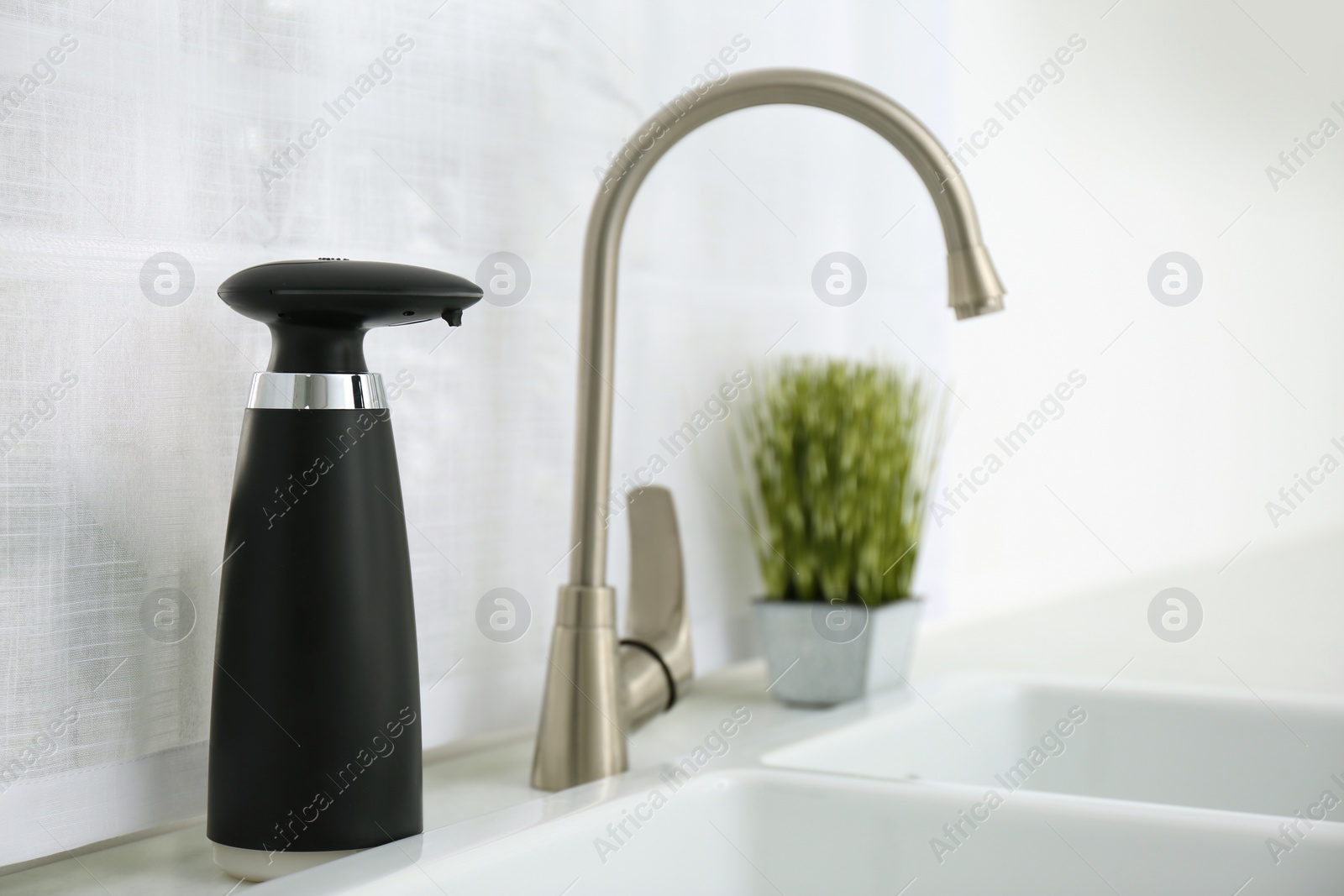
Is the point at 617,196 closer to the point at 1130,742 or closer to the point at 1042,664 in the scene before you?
the point at 1130,742

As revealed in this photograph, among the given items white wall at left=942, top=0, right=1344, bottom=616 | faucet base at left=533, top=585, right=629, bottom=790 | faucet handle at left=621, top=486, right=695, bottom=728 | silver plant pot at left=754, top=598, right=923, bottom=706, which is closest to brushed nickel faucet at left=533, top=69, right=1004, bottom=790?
faucet base at left=533, top=585, right=629, bottom=790

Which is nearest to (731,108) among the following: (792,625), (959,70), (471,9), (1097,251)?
(471,9)

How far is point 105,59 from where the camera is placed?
0.55 metres

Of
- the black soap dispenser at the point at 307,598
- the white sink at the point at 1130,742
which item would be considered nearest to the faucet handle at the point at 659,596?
the white sink at the point at 1130,742

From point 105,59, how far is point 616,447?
Answer: 454 millimetres

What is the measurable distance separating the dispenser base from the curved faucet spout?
0.76 ft

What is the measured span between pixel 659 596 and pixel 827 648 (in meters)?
0.16

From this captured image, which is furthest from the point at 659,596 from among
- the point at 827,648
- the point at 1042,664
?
the point at 1042,664

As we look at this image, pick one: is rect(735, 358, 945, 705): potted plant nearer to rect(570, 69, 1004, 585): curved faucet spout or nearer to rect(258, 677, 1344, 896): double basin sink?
rect(258, 677, 1344, 896): double basin sink

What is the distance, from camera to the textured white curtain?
20.8 inches

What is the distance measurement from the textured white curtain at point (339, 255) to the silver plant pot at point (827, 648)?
0.08 metres

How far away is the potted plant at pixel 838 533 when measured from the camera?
0.91 metres

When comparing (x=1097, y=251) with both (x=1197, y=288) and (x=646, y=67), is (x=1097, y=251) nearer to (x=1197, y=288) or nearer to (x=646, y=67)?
(x=1197, y=288)

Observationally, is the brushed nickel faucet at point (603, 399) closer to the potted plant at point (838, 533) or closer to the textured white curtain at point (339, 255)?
the textured white curtain at point (339, 255)
